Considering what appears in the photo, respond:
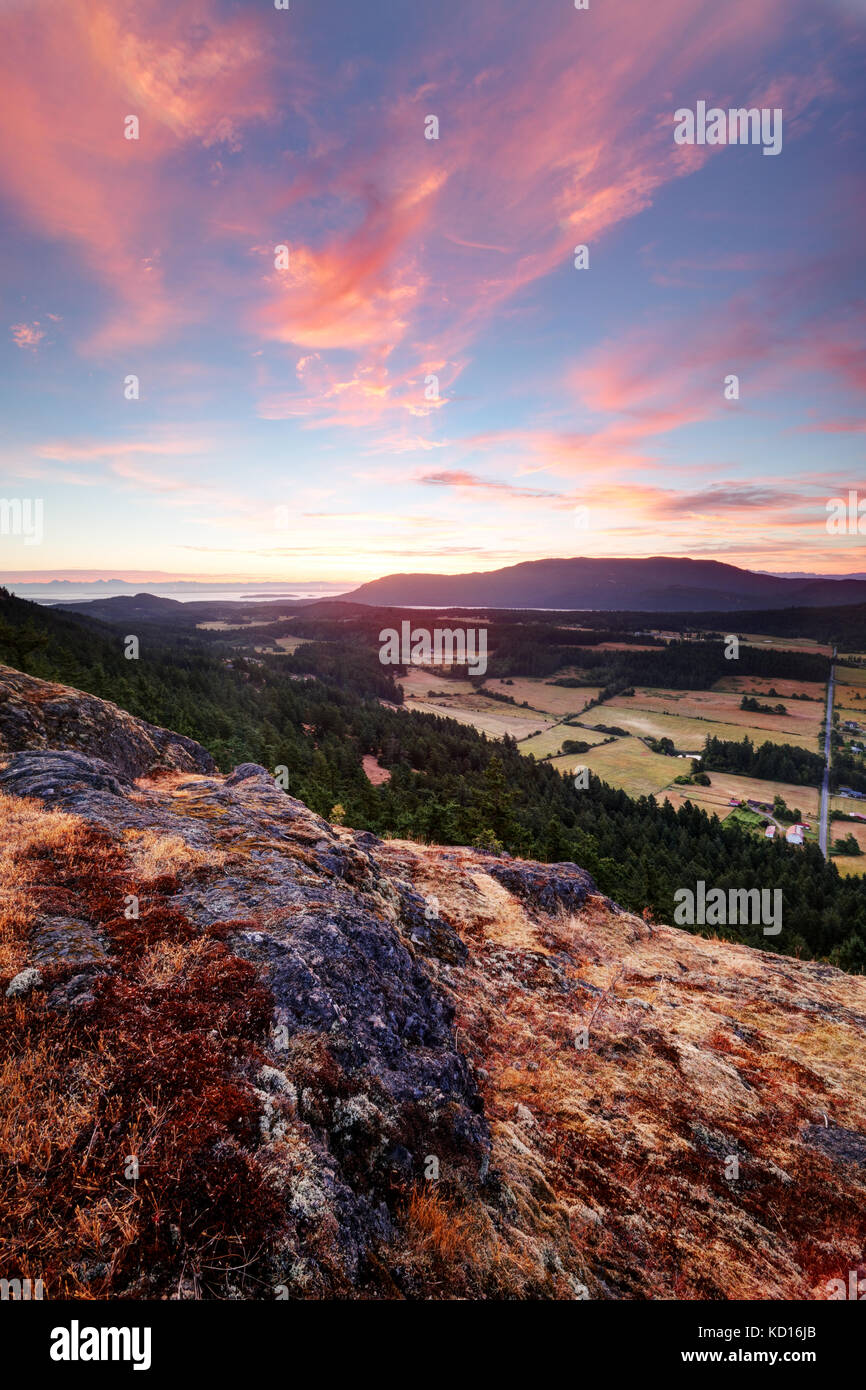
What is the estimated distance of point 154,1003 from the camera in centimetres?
682

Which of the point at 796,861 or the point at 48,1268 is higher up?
the point at 48,1268

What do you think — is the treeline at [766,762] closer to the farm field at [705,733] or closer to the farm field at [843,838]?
the farm field at [705,733]

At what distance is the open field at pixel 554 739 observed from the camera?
6156 inches

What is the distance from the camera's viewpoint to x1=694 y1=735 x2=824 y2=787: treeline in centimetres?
15400

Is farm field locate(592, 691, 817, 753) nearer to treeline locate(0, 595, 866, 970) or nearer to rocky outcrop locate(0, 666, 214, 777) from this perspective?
treeline locate(0, 595, 866, 970)

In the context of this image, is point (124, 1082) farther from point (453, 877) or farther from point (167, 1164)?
point (453, 877)

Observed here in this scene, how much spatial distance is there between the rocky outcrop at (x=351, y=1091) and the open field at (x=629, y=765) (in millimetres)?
122207

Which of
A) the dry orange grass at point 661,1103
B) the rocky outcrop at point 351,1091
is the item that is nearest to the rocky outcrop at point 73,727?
the rocky outcrop at point 351,1091

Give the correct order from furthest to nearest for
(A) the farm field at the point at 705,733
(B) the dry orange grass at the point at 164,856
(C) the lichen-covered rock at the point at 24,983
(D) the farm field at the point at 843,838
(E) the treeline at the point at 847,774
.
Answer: (A) the farm field at the point at 705,733 < (E) the treeline at the point at 847,774 < (D) the farm field at the point at 843,838 < (B) the dry orange grass at the point at 164,856 < (C) the lichen-covered rock at the point at 24,983

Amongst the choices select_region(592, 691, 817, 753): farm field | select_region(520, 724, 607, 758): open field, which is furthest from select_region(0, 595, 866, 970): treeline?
select_region(592, 691, 817, 753): farm field

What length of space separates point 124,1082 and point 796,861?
372ft

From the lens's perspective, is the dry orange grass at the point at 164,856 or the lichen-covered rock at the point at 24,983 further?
the dry orange grass at the point at 164,856
